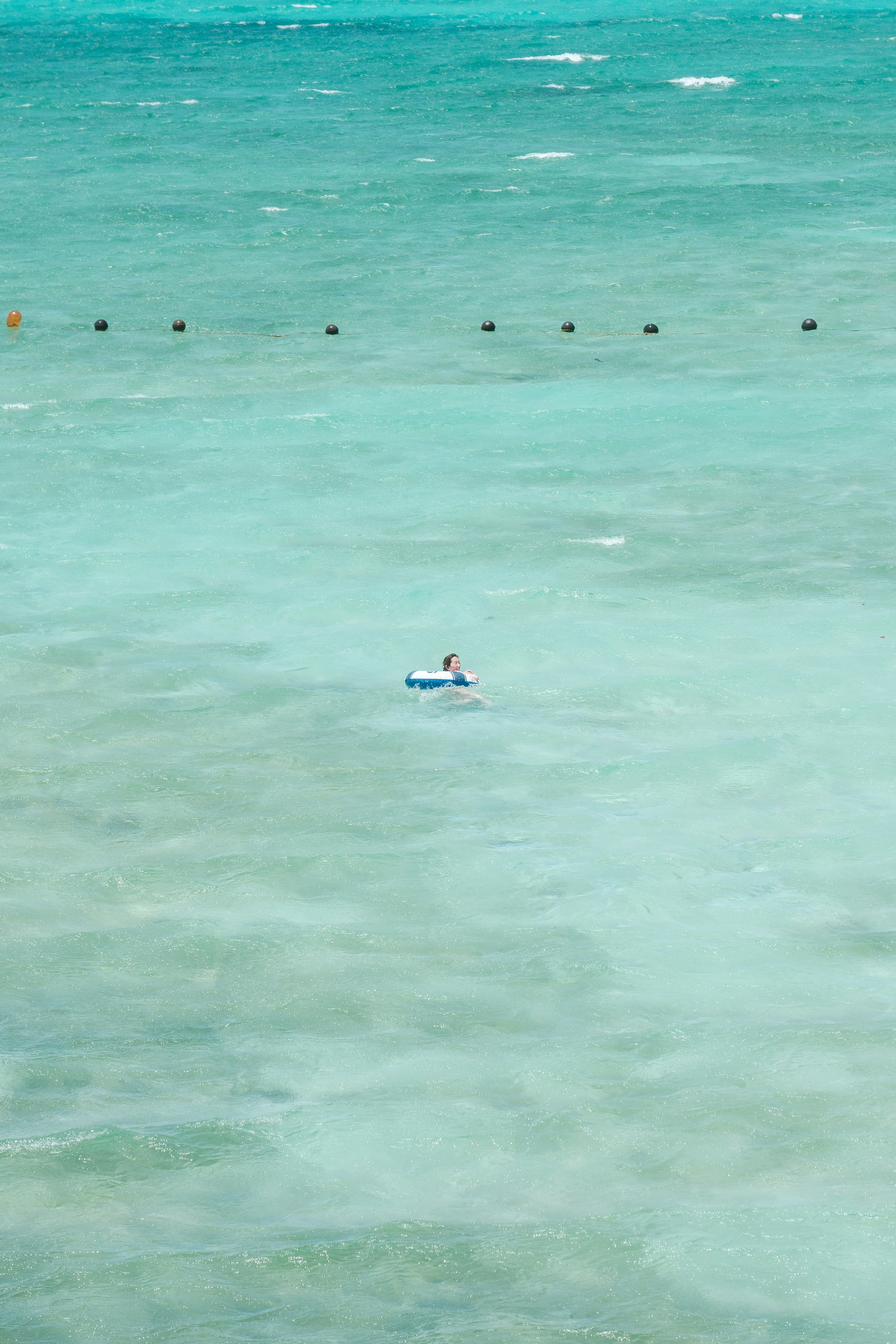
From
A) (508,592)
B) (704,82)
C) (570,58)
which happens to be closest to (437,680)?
(508,592)

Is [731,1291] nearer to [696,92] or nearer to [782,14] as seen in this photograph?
[696,92]

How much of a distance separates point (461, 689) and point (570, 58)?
350 feet

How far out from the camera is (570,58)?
12181 cm

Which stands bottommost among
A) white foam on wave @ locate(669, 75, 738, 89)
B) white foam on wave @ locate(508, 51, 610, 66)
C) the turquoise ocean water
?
the turquoise ocean water

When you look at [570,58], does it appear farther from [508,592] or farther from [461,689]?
[461,689]

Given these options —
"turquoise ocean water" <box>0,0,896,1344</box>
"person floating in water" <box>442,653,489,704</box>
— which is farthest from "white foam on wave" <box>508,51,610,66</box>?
"person floating in water" <box>442,653,489,704</box>

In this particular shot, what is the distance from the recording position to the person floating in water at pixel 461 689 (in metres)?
25.6

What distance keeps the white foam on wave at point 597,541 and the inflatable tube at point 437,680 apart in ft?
23.4

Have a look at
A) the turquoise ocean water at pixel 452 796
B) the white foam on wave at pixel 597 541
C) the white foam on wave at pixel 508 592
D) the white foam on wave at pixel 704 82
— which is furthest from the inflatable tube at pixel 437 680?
the white foam on wave at pixel 704 82

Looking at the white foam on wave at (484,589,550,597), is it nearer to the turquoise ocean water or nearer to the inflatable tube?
the turquoise ocean water

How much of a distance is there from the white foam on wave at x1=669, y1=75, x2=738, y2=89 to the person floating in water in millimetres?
81482

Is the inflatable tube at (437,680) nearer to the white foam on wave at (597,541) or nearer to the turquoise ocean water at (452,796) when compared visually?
the turquoise ocean water at (452,796)

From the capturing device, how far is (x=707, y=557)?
31312 millimetres

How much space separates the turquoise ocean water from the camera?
1460 centimetres
